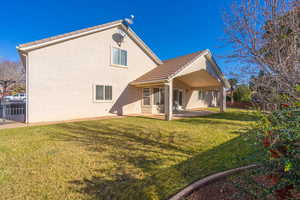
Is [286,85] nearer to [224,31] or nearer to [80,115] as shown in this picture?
[224,31]

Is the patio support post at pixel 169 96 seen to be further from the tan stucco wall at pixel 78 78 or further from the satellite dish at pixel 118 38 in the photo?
the satellite dish at pixel 118 38

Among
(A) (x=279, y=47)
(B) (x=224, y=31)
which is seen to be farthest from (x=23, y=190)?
(B) (x=224, y=31)

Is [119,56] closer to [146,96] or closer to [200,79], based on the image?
[146,96]

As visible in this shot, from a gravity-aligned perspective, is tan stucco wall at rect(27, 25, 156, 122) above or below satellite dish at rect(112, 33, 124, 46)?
below

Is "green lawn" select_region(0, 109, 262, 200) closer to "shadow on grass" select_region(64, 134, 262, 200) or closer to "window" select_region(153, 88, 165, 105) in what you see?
"shadow on grass" select_region(64, 134, 262, 200)

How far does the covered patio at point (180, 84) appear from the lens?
33.7 feet

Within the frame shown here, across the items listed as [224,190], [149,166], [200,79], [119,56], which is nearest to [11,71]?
[119,56]

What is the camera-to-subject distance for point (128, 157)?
4066 millimetres

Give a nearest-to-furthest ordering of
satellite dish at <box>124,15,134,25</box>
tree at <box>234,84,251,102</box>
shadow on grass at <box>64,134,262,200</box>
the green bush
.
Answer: the green bush
shadow on grass at <box>64,134,262,200</box>
tree at <box>234,84,251,102</box>
satellite dish at <box>124,15,134,25</box>

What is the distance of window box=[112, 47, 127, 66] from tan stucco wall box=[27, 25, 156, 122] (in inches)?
15.7

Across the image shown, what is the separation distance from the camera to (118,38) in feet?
41.2

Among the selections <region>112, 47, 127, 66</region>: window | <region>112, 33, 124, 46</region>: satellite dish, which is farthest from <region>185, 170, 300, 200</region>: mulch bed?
<region>112, 33, 124, 46</region>: satellite dish

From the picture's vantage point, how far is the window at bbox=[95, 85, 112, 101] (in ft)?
37.8

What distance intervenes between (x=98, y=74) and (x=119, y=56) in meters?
2.56
